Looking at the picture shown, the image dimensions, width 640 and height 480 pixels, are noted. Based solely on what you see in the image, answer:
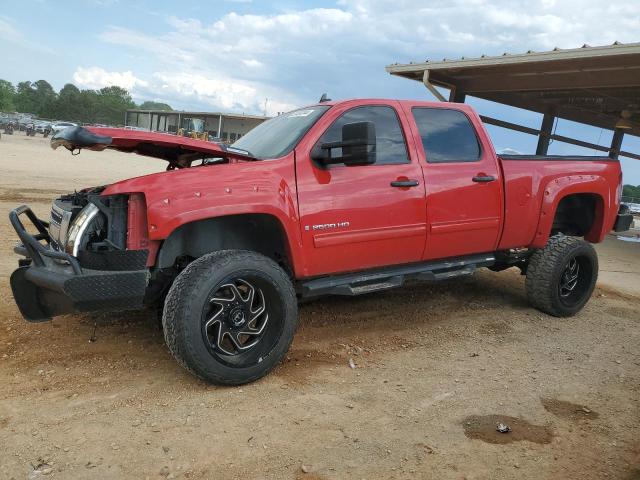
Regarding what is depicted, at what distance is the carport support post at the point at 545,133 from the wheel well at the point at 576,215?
10.5 m

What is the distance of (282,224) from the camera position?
12.1 ft

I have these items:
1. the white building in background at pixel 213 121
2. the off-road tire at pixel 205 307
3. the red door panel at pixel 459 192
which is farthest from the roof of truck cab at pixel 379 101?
the white building in background at pixel 213 121

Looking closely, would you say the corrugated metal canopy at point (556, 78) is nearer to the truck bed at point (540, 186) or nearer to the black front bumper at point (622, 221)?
the black front bumper at point (622, 221)

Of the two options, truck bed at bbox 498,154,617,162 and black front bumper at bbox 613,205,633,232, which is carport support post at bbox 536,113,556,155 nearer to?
black front bumper at bbox 613,205,633,232

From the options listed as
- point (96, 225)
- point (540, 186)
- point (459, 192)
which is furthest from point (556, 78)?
point (96, 225)

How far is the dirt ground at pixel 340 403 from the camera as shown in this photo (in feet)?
8.86

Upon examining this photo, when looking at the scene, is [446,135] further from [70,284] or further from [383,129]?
[70,284]

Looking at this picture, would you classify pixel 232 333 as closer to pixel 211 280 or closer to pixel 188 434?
pixel 211 280

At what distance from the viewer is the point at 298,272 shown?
153 inches

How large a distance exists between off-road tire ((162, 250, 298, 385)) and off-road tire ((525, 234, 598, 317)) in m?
2.99

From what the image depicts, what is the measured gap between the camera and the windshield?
400 centimetres

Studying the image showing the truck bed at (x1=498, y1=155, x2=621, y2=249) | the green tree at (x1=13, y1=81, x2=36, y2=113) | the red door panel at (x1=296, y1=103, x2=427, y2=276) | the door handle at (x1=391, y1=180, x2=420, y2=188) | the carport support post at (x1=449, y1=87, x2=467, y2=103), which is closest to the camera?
the red door panel at (x1=296, y1=103, x2=427, y2=276)

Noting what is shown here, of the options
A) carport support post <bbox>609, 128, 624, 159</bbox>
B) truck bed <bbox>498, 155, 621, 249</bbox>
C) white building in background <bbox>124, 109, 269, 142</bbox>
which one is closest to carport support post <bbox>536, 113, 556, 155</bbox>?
carport support post <bbox>609, 128, 624, 159</bbox>

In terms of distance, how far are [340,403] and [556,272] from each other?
3072mm
